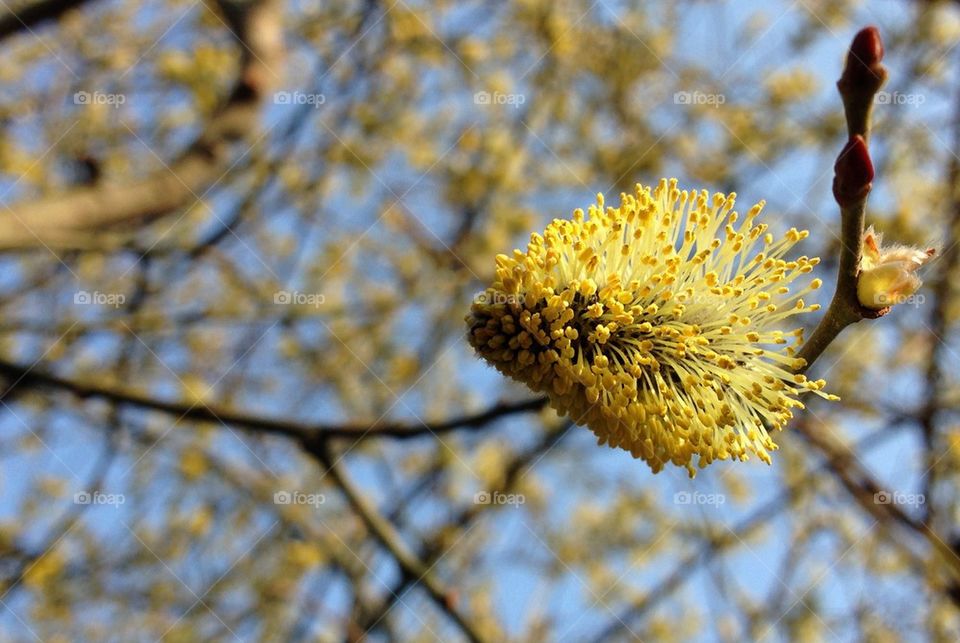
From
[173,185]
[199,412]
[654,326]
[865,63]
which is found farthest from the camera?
[173,185]

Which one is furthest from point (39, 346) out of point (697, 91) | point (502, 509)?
point (697, 91)

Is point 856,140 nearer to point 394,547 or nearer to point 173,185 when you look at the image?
point 394,547

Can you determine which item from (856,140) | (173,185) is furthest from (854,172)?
(173,185)

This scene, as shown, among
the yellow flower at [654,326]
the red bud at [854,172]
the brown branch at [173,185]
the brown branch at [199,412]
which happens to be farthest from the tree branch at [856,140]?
the brown branch at [173,185]

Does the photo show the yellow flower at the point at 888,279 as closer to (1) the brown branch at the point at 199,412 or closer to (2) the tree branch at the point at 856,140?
(2) the tree branch at the point at 856,140

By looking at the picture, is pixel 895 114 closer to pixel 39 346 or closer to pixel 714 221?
pixel 714 221

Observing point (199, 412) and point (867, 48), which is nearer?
point (867, 48)

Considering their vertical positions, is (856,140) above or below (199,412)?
above

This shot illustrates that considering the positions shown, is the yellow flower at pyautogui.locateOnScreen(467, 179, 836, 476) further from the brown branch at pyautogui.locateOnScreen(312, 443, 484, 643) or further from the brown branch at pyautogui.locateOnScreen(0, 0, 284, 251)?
the brown branch at pyautogui.locateOnScreen(0, 0, 284, 251)
